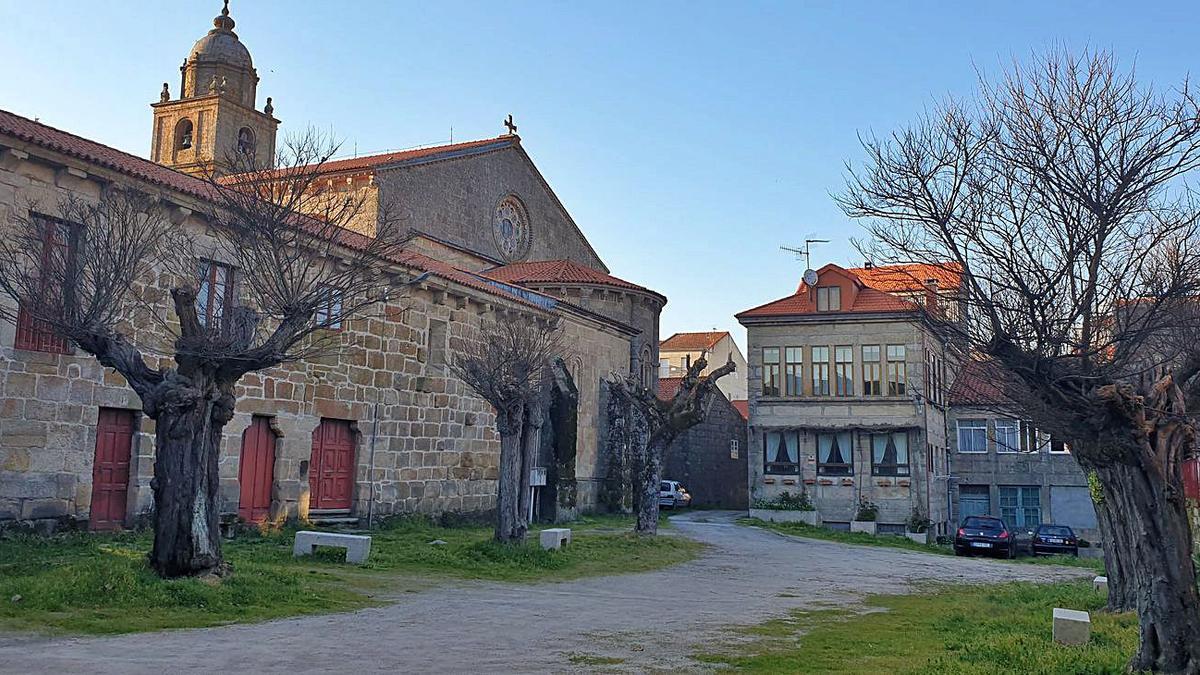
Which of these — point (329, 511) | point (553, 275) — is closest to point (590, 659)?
point (329, 511)

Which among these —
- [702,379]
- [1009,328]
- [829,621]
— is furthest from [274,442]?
[1009,328]

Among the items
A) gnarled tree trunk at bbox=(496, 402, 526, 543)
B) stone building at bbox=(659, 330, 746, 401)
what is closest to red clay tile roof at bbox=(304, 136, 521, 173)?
gnarled tree trunk at bbox=(496, 402, 526, 543)

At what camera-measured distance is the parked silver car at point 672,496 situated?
36938mm

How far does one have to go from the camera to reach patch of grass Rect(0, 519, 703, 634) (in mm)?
9602

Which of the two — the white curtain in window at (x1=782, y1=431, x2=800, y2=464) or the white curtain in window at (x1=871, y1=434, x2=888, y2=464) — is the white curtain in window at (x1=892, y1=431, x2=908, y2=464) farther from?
the white curtain in window at (x1=782, y1=431, x2=800, y2=464)

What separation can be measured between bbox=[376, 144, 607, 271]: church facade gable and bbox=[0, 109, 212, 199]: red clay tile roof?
1103cm

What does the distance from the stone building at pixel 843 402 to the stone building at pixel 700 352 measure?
98.9ft

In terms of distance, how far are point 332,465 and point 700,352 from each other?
4660 centimetres

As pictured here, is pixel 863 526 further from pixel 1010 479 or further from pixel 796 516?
pixel 1010 479

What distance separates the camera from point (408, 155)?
105 feet

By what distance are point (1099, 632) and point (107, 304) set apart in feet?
38.9

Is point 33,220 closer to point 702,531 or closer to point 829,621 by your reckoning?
point 829,621

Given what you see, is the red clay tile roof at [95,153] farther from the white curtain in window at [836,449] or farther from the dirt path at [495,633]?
the white curtain in window at [836,449]

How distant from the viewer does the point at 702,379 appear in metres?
23.3
